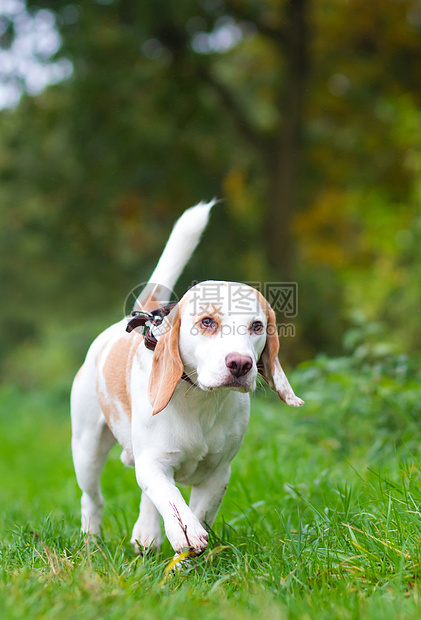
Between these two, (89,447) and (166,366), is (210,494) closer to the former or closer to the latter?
(166,366)

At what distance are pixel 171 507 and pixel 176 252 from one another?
141cm

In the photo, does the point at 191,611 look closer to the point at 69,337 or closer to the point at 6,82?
the point at 6,82

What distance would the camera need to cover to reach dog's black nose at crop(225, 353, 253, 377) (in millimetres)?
2461

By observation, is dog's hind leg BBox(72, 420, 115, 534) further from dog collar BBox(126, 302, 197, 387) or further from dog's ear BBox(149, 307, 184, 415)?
dog's ear BBox(149, 307, 184, 415)


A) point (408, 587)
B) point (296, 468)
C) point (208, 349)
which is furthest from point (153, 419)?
point (296, 468)

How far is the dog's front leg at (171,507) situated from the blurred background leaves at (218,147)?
726 cm

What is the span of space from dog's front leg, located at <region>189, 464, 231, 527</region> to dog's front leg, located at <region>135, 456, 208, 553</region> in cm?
24

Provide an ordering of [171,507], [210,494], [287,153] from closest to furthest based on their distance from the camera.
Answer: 1. [171,507]
2. [210,494]
3. [287,153]

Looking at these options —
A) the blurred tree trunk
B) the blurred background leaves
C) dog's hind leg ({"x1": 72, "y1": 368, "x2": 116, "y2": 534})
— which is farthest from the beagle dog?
the blurred tree trunk

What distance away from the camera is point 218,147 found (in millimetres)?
12008

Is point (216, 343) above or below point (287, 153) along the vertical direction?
below

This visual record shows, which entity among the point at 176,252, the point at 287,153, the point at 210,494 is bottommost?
the point at 210,494

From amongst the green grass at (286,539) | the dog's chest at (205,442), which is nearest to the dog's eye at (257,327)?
the dog's chest at (205,442)

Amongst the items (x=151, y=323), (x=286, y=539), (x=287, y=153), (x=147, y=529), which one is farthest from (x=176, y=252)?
(x=287, y=153)
